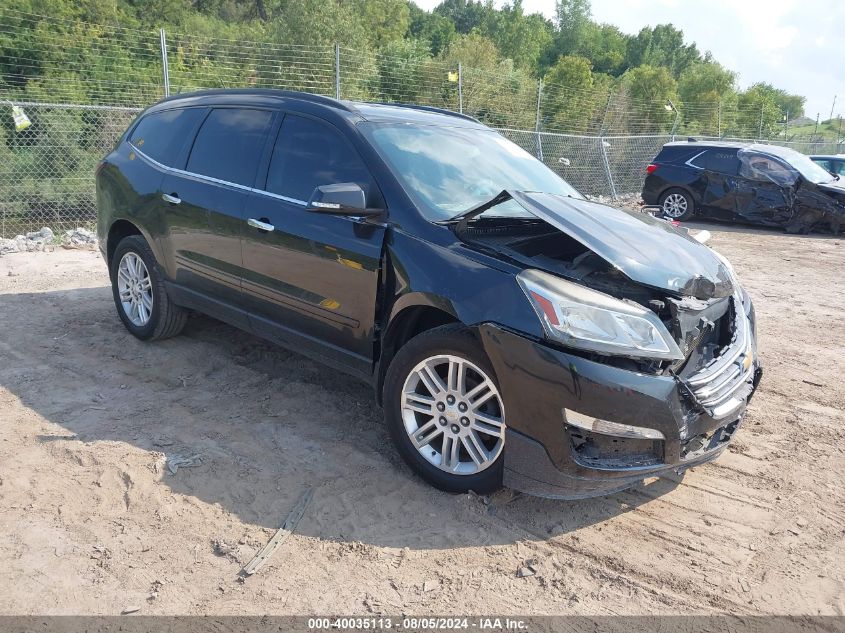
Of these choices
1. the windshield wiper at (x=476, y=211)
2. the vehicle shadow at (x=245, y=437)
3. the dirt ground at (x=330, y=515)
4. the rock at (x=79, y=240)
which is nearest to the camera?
the dirt ground at (x=330, y=515)

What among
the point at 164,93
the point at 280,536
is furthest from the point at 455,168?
the point at 164,93

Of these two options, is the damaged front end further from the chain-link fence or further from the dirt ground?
the chain-link fence

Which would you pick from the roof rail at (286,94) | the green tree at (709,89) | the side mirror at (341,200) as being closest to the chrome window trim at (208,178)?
the side mirror at (341,200)

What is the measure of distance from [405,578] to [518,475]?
67 centimetres

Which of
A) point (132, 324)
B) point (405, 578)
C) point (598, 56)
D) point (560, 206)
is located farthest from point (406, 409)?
point (598, 56)

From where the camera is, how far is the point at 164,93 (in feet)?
37.1

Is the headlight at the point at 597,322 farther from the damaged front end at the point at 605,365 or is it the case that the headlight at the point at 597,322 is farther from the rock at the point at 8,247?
the rock at the point at 8,247

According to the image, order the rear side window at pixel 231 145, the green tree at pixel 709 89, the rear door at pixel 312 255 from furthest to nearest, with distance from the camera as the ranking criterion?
the green tree at pixel 709 89 → the rear side window at pixel 231 145 → the rear door at pixel 312 255

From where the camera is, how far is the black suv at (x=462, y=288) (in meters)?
2.95

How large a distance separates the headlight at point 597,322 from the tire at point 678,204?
37.7 feet

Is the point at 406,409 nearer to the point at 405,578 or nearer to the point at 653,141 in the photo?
the point at 405,578

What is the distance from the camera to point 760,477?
362 cm

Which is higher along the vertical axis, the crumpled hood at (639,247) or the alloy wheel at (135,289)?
the crumpled hood at (639,247)

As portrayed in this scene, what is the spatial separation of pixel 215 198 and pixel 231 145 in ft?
1.23
